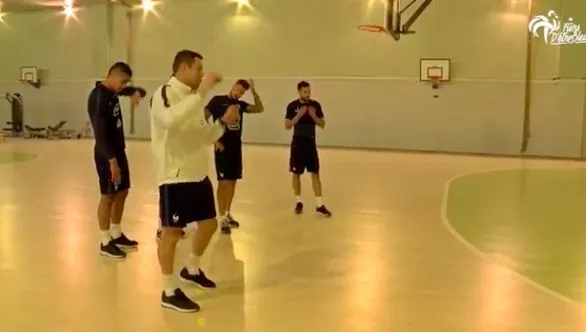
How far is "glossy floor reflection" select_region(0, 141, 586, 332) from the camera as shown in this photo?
12.9 ft

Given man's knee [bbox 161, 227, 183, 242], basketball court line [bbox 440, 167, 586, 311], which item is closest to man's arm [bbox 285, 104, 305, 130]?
basketball court line [bbox 440, 167, 586, 311]

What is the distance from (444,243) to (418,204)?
240 cm

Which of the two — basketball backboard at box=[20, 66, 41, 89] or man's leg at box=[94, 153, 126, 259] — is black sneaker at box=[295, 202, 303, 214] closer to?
man's leg at box=[94, 153, 126, 259]

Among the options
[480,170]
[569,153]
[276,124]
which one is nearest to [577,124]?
[569,153]

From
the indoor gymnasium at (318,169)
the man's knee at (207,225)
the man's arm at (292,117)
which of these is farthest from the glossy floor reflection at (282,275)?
the man's arm at (292,117)

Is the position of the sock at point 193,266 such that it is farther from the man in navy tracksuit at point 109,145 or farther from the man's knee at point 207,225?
the man in navy tracksuit at point 109,145

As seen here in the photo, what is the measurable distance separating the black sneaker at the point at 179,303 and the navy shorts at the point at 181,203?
0.44 m

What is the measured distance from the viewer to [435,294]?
4.52 metres

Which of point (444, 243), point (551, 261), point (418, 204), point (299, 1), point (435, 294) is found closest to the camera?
point (435, 294)

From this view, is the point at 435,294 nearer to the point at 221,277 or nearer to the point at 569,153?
the point at 221,277

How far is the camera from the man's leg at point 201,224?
4281 millimetres

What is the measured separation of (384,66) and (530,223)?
1171 centimetres

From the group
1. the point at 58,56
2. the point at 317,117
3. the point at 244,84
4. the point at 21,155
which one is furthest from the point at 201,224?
the point at 58,56

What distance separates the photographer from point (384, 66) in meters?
18.5
